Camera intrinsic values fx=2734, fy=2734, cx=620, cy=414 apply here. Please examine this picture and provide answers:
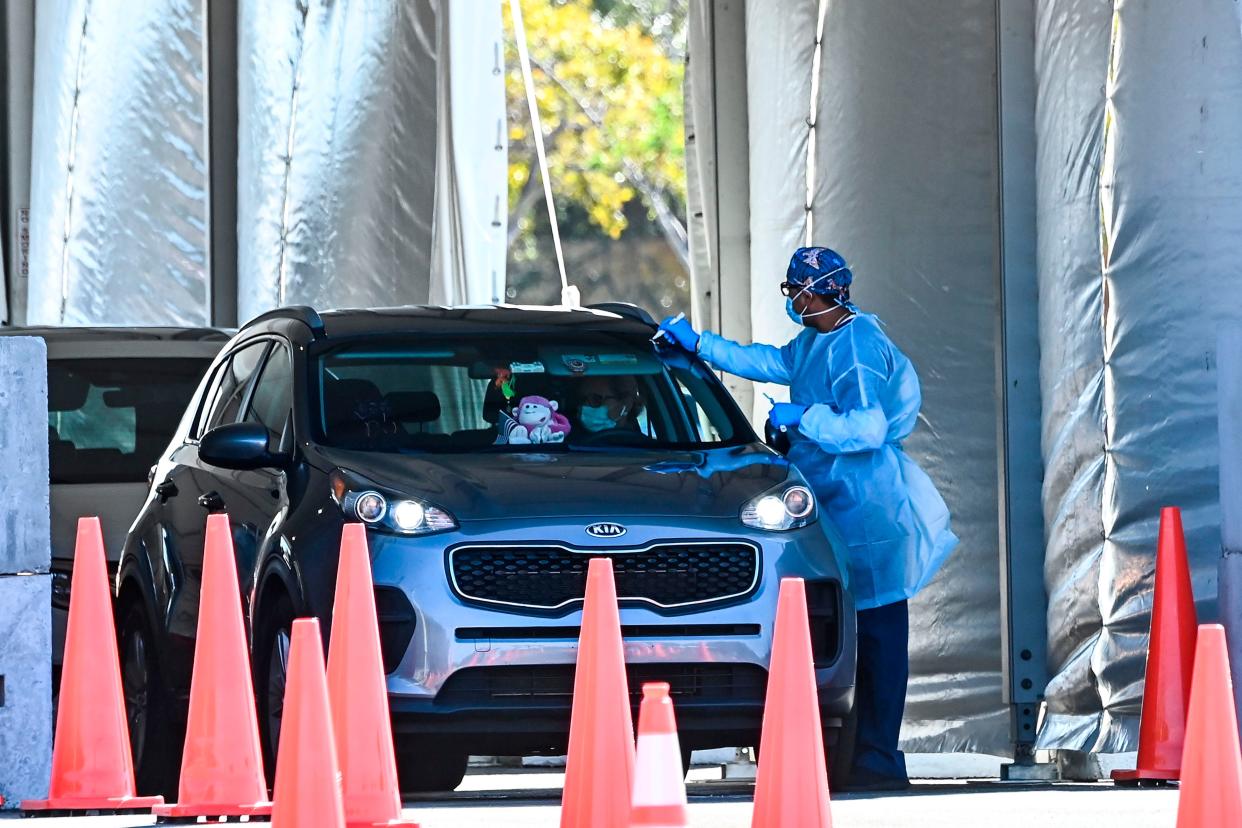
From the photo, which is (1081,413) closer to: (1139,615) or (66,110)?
(1139,615)

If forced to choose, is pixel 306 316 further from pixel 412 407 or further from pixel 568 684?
pixel 568 684

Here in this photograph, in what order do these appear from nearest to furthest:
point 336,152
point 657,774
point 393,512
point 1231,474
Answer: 1. point 657,774
2. point 393,512
3. point 1231,474
4. point 336,152

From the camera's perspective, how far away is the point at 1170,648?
30.2 feet

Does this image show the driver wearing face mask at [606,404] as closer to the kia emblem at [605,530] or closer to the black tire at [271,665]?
the kia emblem at [605,530]

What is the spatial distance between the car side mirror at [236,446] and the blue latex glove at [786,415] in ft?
6.14

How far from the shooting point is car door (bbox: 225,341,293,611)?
895 centimetres

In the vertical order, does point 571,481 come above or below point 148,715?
above

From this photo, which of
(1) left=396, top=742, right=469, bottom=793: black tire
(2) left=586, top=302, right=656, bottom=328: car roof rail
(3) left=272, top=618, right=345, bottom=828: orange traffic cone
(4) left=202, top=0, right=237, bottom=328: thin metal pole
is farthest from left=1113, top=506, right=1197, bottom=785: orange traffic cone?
(4) left=202, top=0, right=237, bottom=328: thin metal pole

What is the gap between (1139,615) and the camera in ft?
36.5

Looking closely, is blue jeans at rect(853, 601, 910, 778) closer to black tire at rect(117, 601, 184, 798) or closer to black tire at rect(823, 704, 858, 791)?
black tire at rect(823, 704, 858, 791)

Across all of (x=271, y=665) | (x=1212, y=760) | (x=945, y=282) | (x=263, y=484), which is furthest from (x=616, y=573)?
(x=945, y=282)

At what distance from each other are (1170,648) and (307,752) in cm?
392

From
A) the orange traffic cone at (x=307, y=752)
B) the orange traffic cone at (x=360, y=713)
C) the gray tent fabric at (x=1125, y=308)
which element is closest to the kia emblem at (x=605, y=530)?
the orange traffic cone at (x=360, y=713)

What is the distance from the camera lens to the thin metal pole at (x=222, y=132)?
1808 cm
